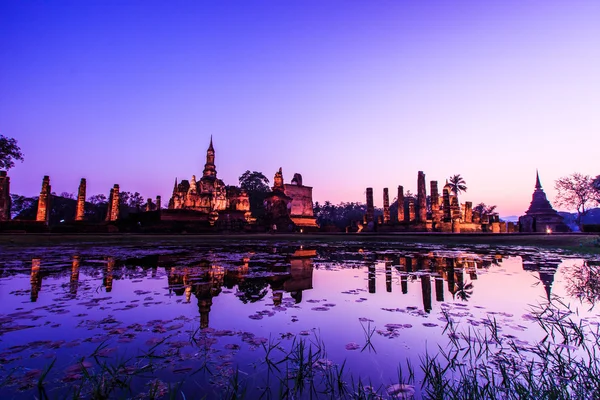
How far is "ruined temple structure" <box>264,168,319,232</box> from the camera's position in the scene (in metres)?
33.0

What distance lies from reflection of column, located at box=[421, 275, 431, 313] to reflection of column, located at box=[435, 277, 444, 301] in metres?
0.11

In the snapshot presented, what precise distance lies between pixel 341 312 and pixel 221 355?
1.72 m

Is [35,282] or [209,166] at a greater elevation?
[209,166]

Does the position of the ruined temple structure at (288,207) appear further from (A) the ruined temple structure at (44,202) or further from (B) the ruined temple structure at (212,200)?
(A) the ruined temple structure at (44,202)

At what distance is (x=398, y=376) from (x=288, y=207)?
38.4 meters

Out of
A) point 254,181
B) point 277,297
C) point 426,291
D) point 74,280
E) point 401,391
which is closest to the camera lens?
point 401,391

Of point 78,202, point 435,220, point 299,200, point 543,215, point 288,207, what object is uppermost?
point 299,200

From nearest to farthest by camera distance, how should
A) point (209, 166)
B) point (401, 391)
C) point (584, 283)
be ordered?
point (401, 391) → point (584, 283) → point (209, 166)

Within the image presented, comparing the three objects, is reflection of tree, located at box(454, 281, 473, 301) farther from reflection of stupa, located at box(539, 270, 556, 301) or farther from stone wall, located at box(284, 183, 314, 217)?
stone wall, located at box(284, 183, 314, 217)

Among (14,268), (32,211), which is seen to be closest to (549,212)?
(14,268)

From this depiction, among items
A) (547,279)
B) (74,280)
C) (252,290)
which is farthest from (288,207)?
(252,290)

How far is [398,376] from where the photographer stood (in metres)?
2.10

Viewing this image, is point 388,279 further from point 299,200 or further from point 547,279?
point 299,200

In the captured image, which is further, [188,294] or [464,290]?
[464,290]
